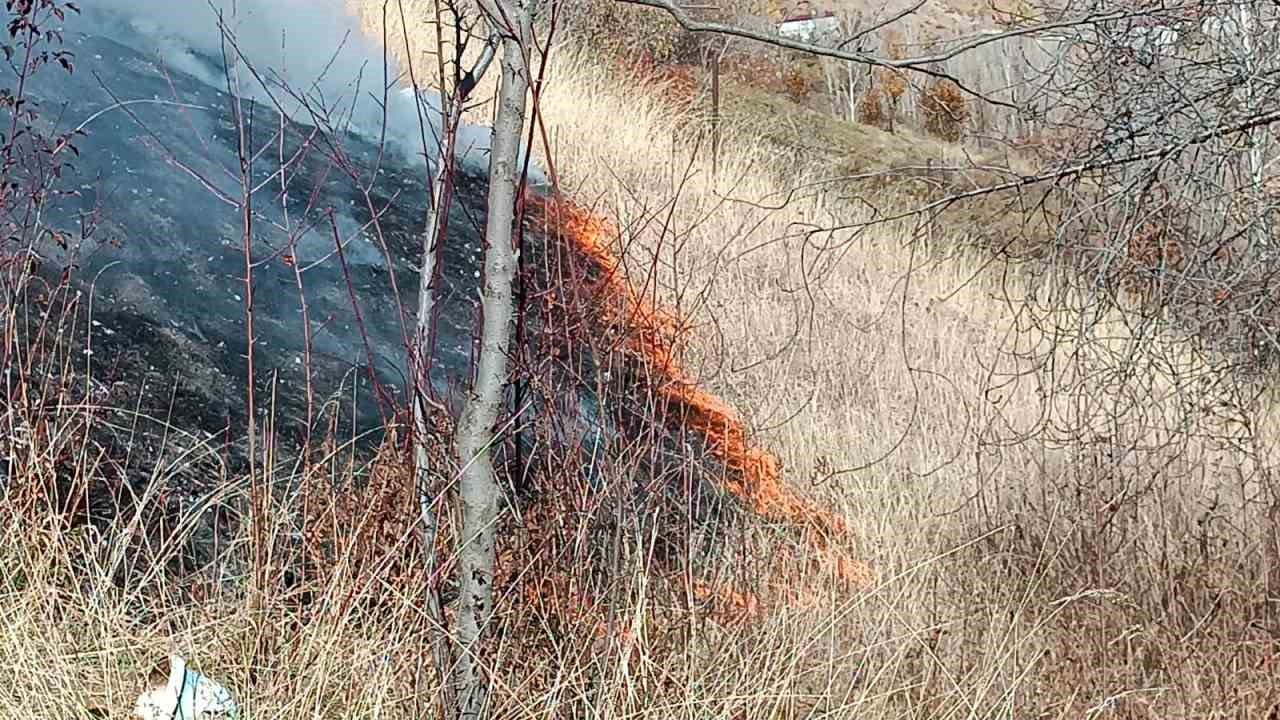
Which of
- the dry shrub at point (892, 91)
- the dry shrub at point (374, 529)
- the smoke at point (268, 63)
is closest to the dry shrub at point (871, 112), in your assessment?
the dry shrub at point (892, 91)

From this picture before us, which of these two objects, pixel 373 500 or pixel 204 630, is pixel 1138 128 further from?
pixel 204 630

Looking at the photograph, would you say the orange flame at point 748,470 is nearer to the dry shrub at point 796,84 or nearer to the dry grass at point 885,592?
the dry grass at point 885,592

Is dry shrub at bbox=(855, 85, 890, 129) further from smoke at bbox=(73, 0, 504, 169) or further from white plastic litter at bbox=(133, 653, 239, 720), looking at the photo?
white plastic litter at bbox=(133, 653, 239, 720)

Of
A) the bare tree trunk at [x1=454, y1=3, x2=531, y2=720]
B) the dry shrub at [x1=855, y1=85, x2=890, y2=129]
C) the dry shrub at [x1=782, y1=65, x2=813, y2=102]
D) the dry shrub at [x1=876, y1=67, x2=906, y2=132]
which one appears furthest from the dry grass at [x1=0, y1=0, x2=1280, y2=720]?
the dry shrub at [x1=855, y1=85, x2=890, y2=129]

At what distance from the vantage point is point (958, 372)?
753cm

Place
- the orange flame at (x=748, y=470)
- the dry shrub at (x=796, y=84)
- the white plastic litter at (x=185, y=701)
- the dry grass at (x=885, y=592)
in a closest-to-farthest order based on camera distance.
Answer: the white plastic litter at (x=185, y=701) → the dry grass at (x=885, y=592) → the orange flame at (x=748, y=470) → the dry shrub at (x=796, y=84)

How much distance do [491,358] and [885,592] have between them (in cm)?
251

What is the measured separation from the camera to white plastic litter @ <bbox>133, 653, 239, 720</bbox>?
8.07ft

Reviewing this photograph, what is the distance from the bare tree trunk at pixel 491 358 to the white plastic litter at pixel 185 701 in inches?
22.2

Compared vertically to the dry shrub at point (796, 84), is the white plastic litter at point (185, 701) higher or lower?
lower

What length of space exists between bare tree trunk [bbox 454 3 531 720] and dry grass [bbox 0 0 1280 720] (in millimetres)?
267

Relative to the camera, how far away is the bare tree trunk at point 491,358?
2176 millimetres

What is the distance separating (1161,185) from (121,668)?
10.2 feet

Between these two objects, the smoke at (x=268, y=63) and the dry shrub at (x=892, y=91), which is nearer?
the smoke at (x=268, y=63)
